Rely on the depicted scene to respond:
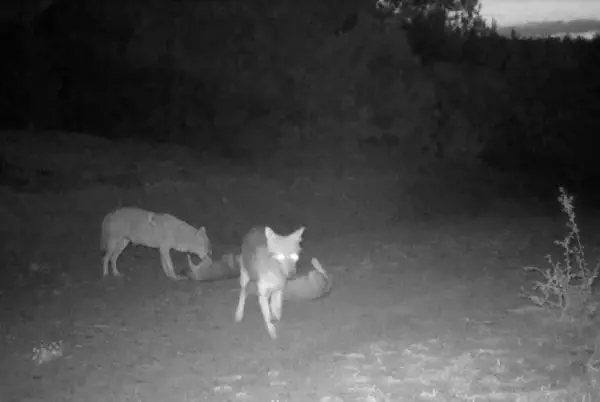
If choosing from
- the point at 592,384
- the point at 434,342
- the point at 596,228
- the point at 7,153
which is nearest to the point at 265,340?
the point at 434,342

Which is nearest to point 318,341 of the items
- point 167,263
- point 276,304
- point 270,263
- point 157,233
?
point 276,304

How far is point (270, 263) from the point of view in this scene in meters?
7.24

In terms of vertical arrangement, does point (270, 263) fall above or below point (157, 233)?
above

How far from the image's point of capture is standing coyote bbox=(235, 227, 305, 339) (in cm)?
707

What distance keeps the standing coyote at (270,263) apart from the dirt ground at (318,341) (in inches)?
12.7

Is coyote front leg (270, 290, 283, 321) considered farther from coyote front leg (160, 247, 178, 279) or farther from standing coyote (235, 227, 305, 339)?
coyote front leg (160, 247, 178, 279)

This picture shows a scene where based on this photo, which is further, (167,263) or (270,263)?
(167,263)

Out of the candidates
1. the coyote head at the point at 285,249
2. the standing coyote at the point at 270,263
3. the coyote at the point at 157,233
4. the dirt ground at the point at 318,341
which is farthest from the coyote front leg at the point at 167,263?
the coyote head at the point at 285,249

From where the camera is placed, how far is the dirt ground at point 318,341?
19.2 feet

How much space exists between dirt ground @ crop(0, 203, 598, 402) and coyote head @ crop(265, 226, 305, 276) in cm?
89

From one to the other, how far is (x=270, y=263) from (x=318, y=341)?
101cm

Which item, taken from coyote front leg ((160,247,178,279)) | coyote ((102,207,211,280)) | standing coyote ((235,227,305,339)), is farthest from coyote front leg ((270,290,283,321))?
coyote front leg ((160,247,178,279))

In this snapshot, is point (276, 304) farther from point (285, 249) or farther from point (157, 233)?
point (157, 233)

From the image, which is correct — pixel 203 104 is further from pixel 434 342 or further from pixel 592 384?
pixel 592 384
